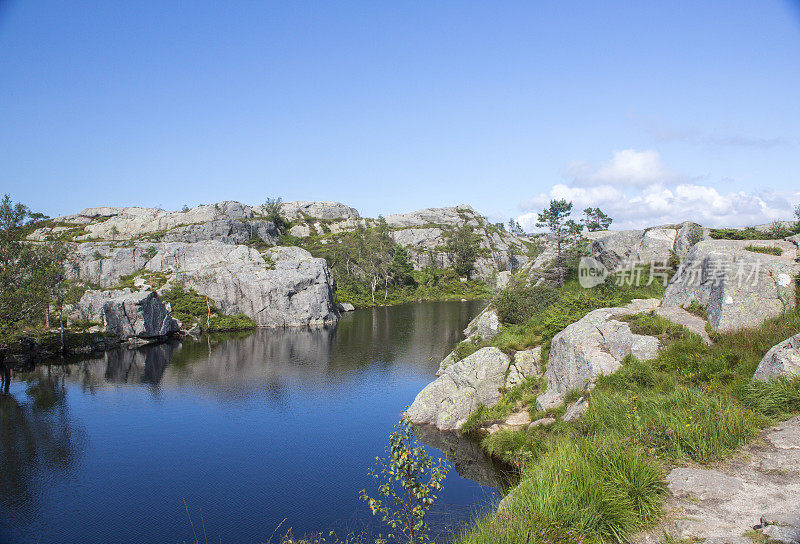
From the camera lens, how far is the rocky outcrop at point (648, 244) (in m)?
35.5

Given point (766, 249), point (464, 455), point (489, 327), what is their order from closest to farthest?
point (766, 249) → point (464, 455) → point (489, 327)

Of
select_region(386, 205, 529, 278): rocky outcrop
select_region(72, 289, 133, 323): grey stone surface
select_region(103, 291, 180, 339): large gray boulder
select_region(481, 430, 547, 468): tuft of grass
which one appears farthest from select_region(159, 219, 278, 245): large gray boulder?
select_region(481, 430, 547, 468): tuft of grass

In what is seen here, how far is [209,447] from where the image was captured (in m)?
27.8

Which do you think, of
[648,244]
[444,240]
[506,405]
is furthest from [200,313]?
[444,240]

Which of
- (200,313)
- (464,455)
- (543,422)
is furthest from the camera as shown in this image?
(200,313)

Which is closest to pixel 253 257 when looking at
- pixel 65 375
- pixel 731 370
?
pixel 65 375

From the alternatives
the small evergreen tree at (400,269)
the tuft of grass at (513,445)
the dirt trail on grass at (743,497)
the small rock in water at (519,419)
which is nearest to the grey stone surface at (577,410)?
the tuft of grass at (513,445)

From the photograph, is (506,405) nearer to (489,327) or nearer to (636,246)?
(489,327)

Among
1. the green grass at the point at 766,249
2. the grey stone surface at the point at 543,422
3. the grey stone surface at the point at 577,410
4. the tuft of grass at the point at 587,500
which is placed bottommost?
the grey stone surface at the point at 543,422

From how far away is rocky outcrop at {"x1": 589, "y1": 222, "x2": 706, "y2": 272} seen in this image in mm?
35472

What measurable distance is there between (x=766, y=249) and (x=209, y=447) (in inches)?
1230

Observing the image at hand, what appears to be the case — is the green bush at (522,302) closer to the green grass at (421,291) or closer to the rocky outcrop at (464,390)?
the rocky outcrop at (464,390)

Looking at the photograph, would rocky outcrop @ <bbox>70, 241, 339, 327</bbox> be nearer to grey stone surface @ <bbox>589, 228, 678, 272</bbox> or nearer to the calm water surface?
the calm water surface

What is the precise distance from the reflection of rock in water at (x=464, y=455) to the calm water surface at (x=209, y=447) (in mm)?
100
